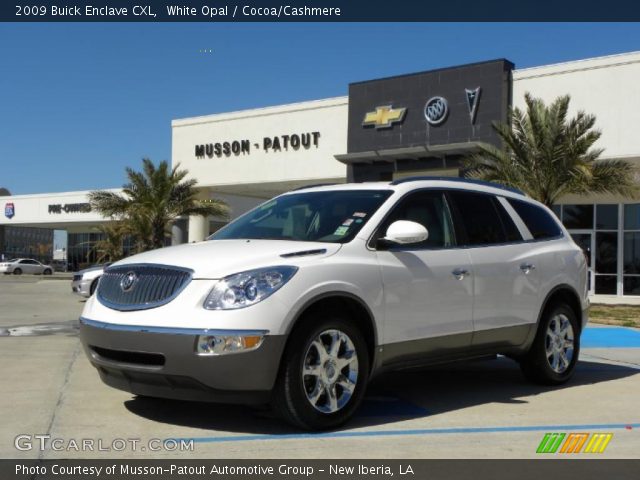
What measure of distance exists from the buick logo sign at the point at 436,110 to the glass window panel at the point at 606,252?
7.15 meters

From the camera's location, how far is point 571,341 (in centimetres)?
759

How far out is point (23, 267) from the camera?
2152 inches

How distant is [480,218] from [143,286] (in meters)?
3.13

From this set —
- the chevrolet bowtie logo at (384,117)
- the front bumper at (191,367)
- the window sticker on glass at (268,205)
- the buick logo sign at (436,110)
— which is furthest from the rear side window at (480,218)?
the chevrolet bowtie logo at (384,117)

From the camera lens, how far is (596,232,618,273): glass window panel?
27375 mm

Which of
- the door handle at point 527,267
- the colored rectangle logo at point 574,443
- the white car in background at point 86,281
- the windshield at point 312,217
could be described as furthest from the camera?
the white car in background at point 86,281

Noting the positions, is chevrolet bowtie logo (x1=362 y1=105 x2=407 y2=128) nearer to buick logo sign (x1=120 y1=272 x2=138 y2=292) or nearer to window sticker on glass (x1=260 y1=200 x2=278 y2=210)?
window sticker on glass (x1=260 y1=200 x2=278 y2=210)

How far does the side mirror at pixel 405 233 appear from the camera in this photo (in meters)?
5.65

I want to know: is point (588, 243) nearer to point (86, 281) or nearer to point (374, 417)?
point (86, 281)

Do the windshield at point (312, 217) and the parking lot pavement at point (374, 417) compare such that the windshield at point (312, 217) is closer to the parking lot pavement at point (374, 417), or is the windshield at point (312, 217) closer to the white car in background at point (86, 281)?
the parking lot pavement at point (374, 417)

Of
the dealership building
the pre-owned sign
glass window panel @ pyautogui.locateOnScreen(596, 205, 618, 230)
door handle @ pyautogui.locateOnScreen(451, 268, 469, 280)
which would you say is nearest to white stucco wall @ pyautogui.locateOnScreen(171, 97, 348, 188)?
the dealership building

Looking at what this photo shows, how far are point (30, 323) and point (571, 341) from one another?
9.32 m

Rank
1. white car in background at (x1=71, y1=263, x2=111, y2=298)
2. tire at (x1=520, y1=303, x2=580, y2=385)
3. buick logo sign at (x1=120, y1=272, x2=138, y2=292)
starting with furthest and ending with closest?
1. white car in background at (x1=71, y1=263, x2=111, y2=298)
2. tire at (x1=520, y1=303, x2=580, y2=385)
3. buick logo sign at (x1=120, y1=272, x2=138, y2=292)
